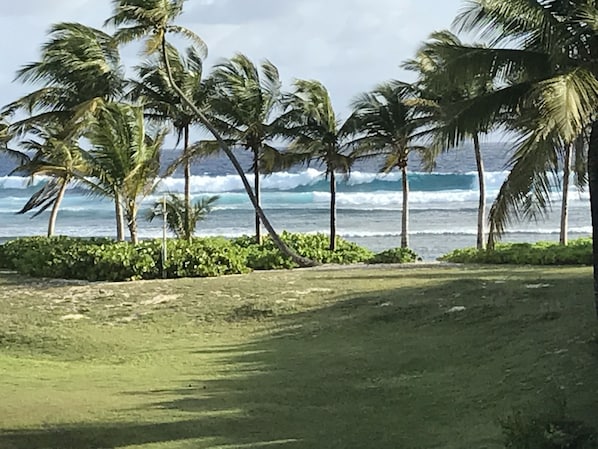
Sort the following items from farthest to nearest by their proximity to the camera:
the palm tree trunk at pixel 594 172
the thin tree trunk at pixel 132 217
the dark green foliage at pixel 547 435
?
the thin tree trunk at pixel 132 217 → the palm tree trunk at pixel 594 172 → the dark green foliage at pixel 547 435

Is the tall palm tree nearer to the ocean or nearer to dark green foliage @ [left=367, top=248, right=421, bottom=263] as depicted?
dark green foliage @ [left=367, top=248, right=421, bottom=263]

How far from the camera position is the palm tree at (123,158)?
1686 centimetres

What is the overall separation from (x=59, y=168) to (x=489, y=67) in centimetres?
1363

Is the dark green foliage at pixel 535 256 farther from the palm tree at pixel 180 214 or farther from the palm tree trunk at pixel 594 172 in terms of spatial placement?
the palm tree trunk at pixel 594 172

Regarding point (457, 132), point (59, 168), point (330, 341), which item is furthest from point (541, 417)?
point (59, 168)

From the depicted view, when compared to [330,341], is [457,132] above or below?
Result: above

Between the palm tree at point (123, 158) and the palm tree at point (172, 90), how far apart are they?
2.71 m

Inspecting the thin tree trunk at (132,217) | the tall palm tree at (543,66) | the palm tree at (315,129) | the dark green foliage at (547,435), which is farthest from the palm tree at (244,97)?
the dark green foliage at (547,435)

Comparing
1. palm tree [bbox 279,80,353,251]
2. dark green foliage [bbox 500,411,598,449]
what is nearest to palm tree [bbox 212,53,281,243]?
palm tree [bbox 279,80,353,251]

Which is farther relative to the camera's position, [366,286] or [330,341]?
[366,286]

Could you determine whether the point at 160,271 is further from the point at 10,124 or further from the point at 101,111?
the point at 10,124

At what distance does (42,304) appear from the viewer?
45.1ft

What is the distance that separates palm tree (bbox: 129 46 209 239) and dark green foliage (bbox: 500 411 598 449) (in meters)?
15.3

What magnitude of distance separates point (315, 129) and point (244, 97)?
84.8 inches
